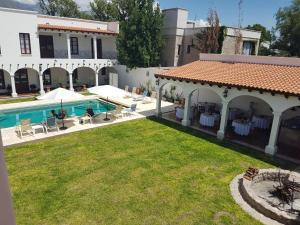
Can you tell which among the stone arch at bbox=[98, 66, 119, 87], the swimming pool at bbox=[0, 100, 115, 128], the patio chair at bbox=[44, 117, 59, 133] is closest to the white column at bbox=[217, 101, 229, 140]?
the patio chair at bbox=[44, 117, 59, 133]

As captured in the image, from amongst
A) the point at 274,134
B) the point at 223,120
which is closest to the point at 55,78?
the point at 223,120

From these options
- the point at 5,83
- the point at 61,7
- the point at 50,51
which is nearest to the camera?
the point at 5,83

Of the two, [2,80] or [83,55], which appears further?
[83,55]

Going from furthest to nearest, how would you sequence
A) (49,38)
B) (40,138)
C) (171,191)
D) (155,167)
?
1. (49,38)
2. (40,138)
3. (155,167)
4. (171,191)

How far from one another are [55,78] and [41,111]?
35.0 ft

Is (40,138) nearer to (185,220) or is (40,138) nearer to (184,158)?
(184,158)

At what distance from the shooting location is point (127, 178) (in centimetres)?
1148

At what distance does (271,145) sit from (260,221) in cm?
643

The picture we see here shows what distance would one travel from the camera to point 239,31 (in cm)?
3456

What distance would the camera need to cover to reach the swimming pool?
20.3m

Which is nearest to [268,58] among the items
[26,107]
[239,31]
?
[239,31]

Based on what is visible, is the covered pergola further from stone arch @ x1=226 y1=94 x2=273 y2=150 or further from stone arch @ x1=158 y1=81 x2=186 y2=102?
stone arch @ x1=158 y1=81 x2=186 y2=102

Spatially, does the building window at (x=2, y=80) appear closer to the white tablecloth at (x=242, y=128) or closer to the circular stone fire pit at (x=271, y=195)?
the white tablecloth at (x=242, y=128)

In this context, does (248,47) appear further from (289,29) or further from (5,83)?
(5,83)
